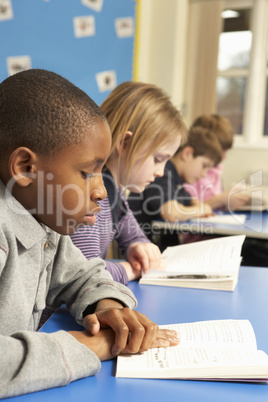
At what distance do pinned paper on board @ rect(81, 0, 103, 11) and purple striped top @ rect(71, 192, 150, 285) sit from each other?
5.46 ft

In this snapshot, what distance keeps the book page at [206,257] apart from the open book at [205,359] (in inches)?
13.4

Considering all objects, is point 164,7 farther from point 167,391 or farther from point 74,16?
point 167,391

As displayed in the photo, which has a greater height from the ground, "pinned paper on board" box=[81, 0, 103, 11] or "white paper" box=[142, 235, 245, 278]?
"pinned paper on board" box=[81, 0, 103, 11]

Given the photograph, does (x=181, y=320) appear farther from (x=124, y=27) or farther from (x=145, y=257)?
(x=124, y=27)

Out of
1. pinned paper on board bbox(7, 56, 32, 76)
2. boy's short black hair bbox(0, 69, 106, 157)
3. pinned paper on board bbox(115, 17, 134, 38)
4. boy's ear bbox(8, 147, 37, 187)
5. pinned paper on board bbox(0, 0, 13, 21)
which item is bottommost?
boy's ear bbox(8, 147, 37, 187)

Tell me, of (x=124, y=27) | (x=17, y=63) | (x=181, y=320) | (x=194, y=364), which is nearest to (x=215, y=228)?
(x=181, y=320)

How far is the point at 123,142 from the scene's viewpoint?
131 centimetres

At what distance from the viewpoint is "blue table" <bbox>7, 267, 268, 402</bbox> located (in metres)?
0.54

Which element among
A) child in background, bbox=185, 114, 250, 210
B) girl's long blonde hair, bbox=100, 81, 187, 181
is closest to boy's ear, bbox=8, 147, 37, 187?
girl's long blonde hair, bbox=100, 81, 187, 181

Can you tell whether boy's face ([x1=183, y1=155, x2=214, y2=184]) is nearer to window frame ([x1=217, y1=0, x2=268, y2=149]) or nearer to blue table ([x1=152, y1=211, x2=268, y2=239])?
blue table ([x1=152, y1=211, x2=268, y2=239])

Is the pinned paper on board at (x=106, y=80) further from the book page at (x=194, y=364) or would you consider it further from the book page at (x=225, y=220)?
the book page at (x=194, y=364)

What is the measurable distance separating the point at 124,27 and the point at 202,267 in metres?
2.47

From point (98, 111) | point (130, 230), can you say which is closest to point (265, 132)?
point (130, 230)

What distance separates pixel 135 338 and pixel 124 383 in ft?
0.26
